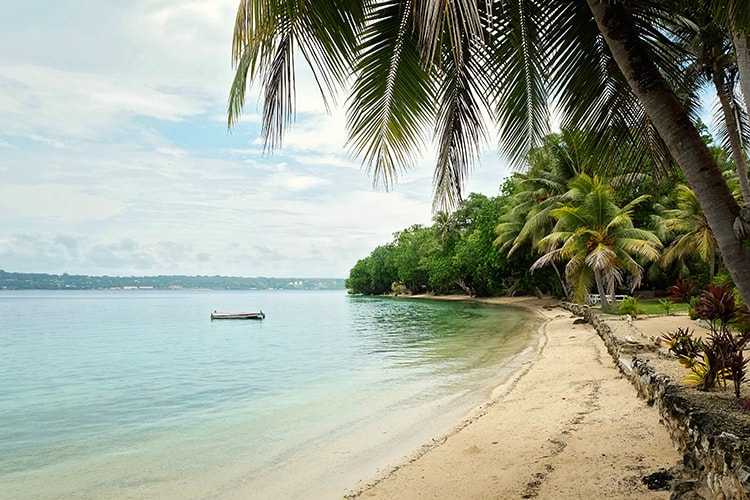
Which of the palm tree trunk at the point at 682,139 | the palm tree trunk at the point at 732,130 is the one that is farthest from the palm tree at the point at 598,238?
the palm tree trunk at the point at 682,139

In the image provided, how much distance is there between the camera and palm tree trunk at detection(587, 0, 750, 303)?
7.93ft

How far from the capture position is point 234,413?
9750mm

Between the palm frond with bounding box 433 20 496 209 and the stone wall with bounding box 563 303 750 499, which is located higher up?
the palm frond with bounding box 433 20 496 209

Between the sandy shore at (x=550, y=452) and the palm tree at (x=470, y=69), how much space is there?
267 centimetres

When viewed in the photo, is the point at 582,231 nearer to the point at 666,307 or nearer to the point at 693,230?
the point at 666,307

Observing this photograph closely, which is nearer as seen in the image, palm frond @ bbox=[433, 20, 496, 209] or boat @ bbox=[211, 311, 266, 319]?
palm frond @ bbox=[433, 20, 496, 209]

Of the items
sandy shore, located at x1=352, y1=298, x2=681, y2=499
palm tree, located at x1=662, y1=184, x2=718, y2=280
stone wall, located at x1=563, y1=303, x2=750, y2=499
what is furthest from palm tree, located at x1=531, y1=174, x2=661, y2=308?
stone wall, located at x1=563, y1=303, x2=750, y2=499

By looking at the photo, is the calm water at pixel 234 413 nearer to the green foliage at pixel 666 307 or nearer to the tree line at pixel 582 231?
the tree line at pixel 582 231

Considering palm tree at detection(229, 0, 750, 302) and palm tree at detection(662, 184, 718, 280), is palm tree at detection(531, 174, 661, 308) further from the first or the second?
palm tree at detection(229, 0, 750, 302)

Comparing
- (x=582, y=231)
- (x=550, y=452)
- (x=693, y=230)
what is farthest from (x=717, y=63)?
(x=693, y=230)

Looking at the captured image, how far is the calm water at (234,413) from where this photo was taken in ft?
20.3

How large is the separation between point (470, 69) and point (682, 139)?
6.30ft

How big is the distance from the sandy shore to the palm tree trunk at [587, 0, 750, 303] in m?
2.28

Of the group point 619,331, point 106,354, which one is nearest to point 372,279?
point 106,354
